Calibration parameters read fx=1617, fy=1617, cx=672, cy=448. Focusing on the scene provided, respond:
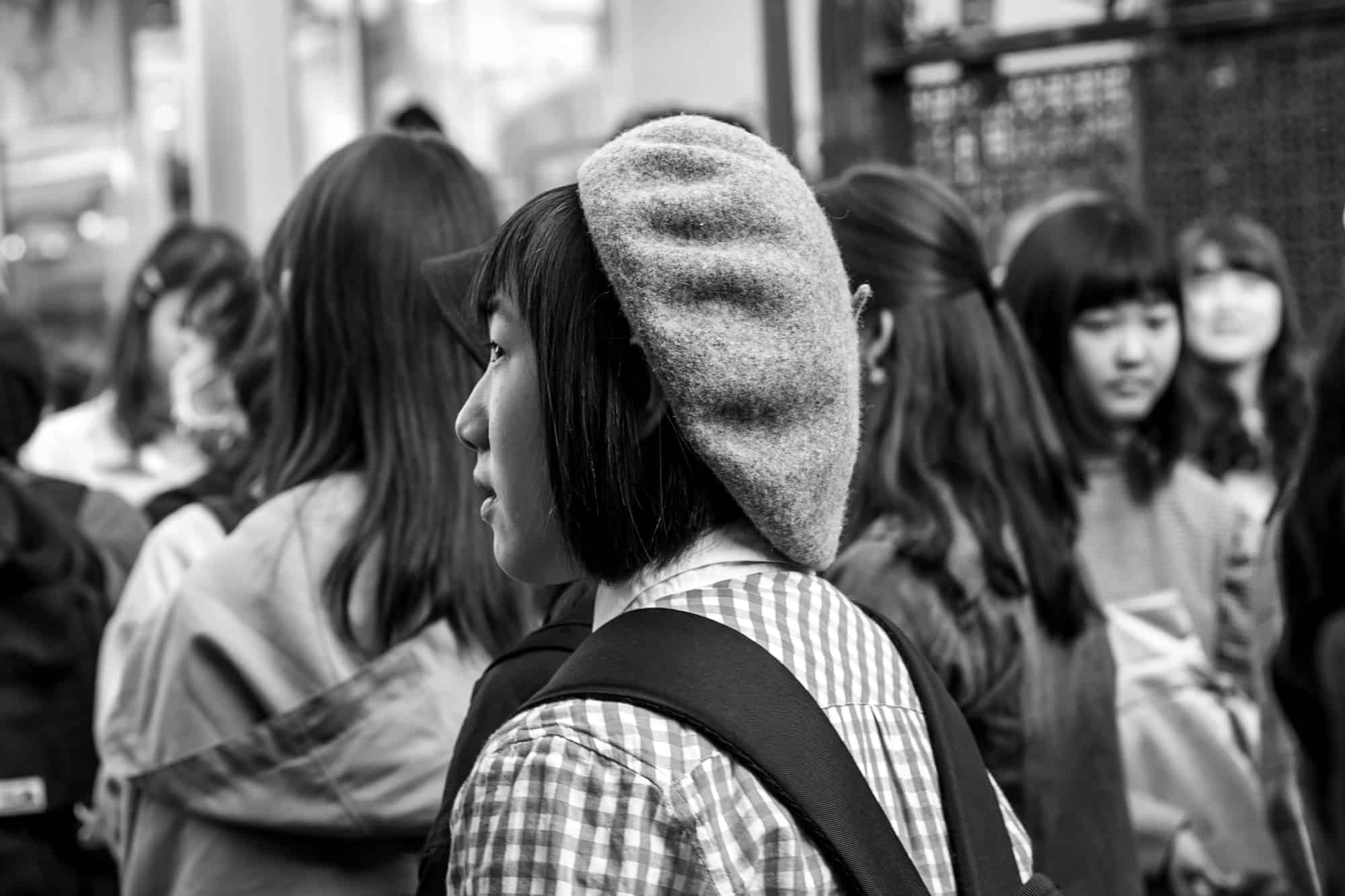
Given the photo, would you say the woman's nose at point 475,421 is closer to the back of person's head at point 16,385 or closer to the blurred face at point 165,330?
the back of person's head at point 16,385

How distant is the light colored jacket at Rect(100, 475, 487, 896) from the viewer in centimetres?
194

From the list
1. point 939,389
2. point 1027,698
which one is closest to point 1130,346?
point 939,389

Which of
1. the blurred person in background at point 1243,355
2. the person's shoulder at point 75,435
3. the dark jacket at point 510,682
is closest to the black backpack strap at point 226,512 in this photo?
the dark jacket at point 510,682

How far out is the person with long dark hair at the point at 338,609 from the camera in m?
1.95

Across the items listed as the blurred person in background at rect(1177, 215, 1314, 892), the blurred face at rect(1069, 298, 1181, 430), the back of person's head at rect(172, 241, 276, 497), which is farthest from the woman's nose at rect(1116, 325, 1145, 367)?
the back of person's head at rect(172, 241, 276, 497)

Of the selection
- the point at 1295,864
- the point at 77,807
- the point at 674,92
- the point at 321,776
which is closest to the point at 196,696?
the point at 321,776

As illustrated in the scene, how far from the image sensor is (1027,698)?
224 cm

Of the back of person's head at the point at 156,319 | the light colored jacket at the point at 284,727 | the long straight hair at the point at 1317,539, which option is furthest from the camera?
the back of person's head at the point at 156,319

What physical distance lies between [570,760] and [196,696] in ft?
3.23

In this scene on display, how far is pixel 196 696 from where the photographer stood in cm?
200

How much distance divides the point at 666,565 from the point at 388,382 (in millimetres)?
Result: 861

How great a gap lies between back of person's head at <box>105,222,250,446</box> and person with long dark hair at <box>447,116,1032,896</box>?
276 centimetres

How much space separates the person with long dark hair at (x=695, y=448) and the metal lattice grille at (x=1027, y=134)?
12.2ft

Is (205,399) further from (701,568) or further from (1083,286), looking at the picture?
(701,568)
